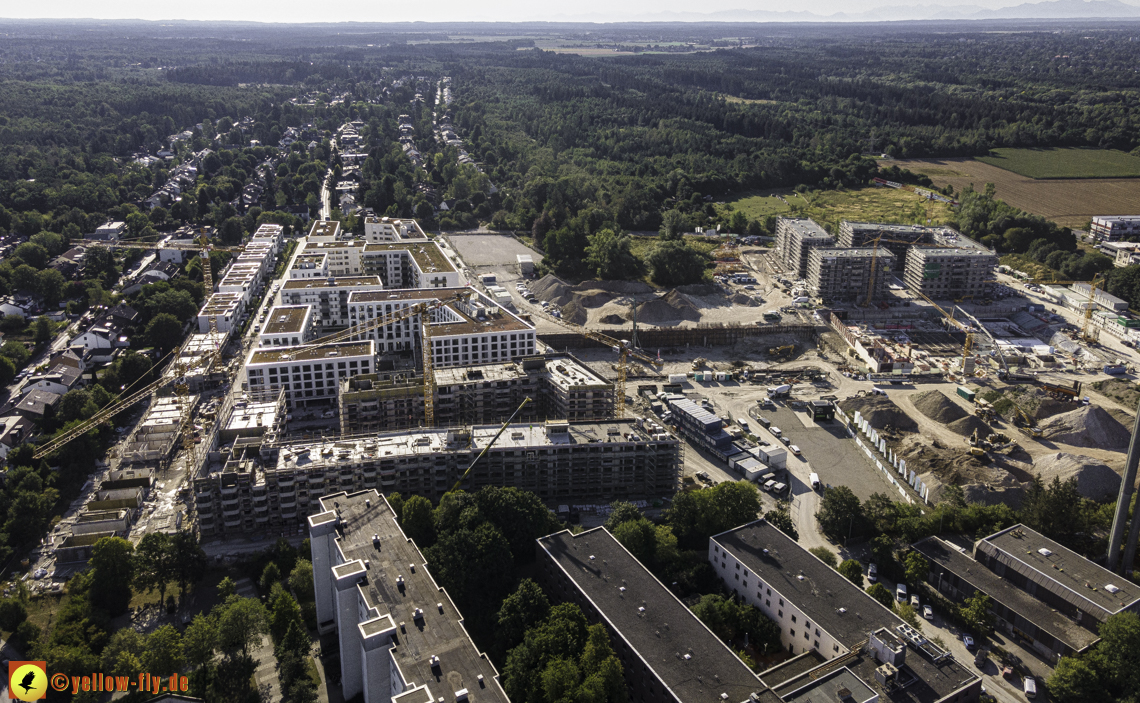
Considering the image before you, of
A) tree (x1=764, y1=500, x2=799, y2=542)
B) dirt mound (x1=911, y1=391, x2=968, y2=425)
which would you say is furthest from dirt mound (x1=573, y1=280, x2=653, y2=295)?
tree (x1=764, y1=500, x2=799, y2=542)

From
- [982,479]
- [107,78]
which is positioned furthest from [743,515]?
[107,78]

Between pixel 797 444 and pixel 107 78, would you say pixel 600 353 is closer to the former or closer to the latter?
pixel 797 444

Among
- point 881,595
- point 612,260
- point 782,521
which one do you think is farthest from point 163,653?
point 612,260

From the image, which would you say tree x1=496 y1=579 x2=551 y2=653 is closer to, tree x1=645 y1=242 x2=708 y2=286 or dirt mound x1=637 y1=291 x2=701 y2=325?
dirt mound x1=637 y1=291 x2=701 y2=325

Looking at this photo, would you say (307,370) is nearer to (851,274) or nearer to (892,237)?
(851,274)

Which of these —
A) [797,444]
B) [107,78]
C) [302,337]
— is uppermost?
[107,78]

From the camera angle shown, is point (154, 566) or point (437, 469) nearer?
point (154, 566)
